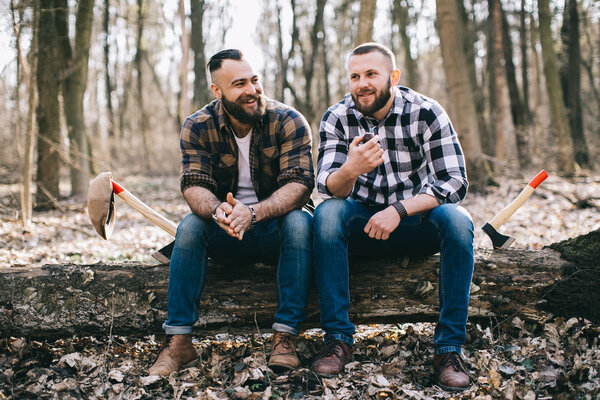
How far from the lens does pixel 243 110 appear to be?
3111mm

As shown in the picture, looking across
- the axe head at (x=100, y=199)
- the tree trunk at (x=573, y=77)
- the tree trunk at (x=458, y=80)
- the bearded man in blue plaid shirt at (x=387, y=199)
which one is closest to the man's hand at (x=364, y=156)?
the bearded man in blue plaid shirt at (x=387, y=199)

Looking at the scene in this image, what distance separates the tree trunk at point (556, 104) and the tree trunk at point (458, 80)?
Result: 2626 mm

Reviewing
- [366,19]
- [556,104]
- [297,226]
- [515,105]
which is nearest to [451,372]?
[297,226]

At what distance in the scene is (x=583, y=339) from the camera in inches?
110

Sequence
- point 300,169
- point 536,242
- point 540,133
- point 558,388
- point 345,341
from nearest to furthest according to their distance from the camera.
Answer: point 558,388, point 345,341, point 300,169, point 536,242, point 540,133

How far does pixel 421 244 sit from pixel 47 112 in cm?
712

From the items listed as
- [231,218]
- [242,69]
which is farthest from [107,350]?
[242,69]

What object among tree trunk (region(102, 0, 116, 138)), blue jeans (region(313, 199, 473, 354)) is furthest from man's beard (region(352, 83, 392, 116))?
tree trunk (region(102, 0, 116, 138))

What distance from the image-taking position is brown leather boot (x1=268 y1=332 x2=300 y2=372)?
2.60 meters

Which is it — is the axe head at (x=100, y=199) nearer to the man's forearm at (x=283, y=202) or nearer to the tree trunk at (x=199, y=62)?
the man's forearm at (x=283, y=202)

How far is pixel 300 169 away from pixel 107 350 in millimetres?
1650

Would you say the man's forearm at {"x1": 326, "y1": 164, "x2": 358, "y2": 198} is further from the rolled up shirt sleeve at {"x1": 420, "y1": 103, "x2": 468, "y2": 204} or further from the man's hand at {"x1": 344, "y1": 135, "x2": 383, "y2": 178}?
the rolled up shirt sleeve at {"x1": 420, "y1": 103, "x2": 468, "y2": 204}

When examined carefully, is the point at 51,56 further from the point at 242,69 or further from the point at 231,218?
the point at 231,218

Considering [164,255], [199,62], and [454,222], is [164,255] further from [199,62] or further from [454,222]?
[199,62]
